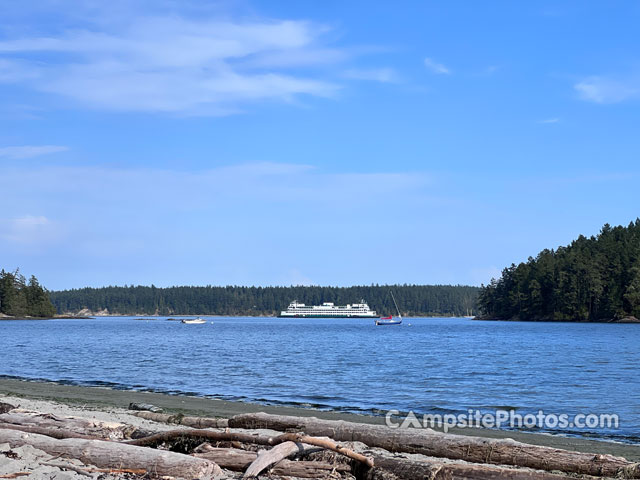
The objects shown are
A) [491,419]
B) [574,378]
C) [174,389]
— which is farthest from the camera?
[574,378]

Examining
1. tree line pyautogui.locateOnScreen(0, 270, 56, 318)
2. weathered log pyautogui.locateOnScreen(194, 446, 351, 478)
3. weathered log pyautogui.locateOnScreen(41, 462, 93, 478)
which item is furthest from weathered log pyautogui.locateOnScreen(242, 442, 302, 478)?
tree line pyautogui.locateOnScreen(0, 270, 56, 318)

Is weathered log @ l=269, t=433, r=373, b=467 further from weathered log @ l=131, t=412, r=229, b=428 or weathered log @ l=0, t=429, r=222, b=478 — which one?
weathered log @ l=131, t=412, r=229, b=428

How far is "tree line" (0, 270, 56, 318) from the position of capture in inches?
7141

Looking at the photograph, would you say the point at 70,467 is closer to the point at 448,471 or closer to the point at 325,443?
the point at 325,443

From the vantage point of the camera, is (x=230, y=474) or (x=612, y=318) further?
(x=612, y=318)

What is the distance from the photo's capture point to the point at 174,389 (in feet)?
90.5

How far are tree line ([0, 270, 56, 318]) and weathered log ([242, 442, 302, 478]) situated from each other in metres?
188

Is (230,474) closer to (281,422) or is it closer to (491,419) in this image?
(281,422)

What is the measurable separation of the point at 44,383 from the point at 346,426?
2184cm

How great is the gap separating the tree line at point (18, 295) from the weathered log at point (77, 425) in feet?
602

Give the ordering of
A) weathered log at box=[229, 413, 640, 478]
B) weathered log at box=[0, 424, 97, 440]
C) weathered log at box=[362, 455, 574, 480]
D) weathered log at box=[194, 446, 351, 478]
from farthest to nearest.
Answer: weathered log at box=[0, 424, 97, 440], weathered log at box=[229, 413, 640, 478], weathered log at box=[194, 446, 351, 478], weathered log at box=[362, 455, 574, 480]

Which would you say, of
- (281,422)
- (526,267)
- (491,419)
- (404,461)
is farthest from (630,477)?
(526,267)

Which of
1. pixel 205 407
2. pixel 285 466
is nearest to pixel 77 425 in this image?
pixel 285 466

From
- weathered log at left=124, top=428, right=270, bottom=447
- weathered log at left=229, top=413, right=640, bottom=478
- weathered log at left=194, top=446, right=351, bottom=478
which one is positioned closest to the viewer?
weathered log at left=194, top=446, right=351, bottom=478
